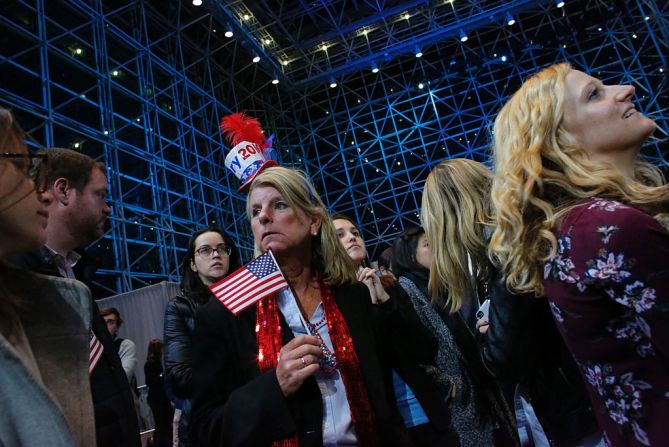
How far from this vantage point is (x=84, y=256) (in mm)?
2168

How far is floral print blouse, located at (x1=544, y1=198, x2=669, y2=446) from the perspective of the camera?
100 centimetres

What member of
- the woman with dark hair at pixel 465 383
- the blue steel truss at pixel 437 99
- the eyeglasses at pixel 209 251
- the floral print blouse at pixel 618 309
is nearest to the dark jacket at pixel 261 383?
the woman with dark hair at pixel 465 383

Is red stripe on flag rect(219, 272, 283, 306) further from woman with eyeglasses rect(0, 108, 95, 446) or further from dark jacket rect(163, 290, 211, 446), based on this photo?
dark jacket rect(163, 290, 211, 446)

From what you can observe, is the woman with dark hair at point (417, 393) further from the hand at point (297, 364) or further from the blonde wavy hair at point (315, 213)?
the hand at point (297, 364)

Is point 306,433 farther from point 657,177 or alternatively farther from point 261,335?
point 657,177

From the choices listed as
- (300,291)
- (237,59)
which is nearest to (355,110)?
(237,59)

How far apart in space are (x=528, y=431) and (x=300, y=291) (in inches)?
36.7

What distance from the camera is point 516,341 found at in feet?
4.46

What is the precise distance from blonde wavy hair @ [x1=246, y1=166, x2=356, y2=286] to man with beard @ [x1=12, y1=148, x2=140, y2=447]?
0.63 metres

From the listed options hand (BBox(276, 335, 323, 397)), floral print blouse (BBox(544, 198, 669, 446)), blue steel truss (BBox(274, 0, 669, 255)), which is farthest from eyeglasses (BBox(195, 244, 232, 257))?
blue steel truss (BBox(274, 0, 669, 255))

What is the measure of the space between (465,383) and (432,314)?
1.01 feet

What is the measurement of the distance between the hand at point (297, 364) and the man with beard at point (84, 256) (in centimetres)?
61

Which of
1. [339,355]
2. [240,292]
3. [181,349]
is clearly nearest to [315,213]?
[240,292]

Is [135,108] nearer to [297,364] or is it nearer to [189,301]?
[189,301]
